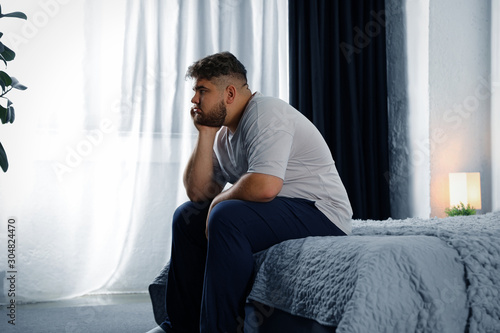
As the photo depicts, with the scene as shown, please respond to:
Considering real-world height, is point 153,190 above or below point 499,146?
below

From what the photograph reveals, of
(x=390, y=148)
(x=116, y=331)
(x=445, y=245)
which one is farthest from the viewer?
(x=390, y=148)

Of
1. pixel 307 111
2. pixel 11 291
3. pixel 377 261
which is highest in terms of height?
pixel 307 111

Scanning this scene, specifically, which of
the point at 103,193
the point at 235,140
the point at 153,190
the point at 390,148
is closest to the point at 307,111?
the point at 390,148

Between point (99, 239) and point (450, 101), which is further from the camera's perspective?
point (450, 101)

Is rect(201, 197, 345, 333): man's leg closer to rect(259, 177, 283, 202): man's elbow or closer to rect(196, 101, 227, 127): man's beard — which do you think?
rect(259, 177, 283, 202): man's elbow

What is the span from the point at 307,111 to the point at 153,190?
45.6 inches

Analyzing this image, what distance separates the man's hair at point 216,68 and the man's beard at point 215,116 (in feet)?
0.31

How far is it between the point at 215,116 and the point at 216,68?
0.16 m

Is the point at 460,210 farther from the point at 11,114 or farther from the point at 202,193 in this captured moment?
the point at 11,114

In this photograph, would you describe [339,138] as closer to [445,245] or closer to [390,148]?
[390,148]

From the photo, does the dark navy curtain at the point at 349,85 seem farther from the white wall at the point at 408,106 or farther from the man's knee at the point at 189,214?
the man's knee at the point at 189,214

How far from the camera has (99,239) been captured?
129 inches

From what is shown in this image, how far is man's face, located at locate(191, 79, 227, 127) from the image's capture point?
5.81 ft

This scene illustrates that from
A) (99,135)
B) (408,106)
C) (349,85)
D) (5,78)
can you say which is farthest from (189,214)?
(408,106)
